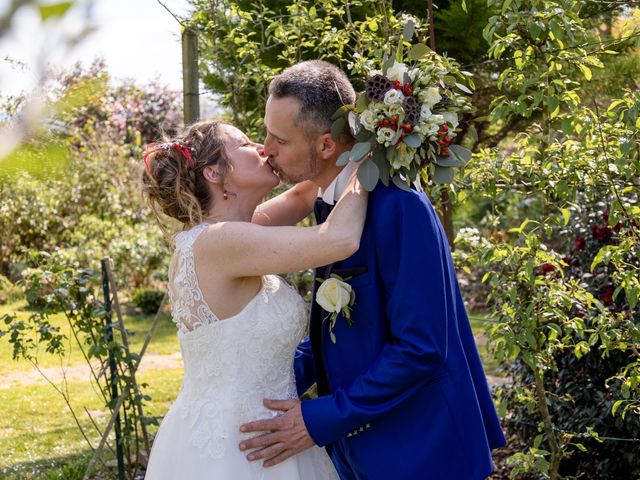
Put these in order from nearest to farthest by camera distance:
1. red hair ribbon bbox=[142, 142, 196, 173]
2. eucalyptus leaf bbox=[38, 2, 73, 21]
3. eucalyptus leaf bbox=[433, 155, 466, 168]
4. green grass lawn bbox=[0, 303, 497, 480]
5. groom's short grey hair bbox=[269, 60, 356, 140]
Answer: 1. eucalyptus leaf bbox=[38, 2, 73, 21]
2. eucalyptus leaf bbox=[433, 155, 466, 168]
3. groom's short grey hair bbox=[269, 60, 356, 140]
4. red hair ribbon bbox=[142, 142, 196, 173]
5. green grass lawn bbox=[0, 303, 497, 480]

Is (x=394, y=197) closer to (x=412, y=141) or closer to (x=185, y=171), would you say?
(x=412, y=141)

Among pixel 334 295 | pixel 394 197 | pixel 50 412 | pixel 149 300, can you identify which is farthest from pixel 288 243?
pixel 149 300

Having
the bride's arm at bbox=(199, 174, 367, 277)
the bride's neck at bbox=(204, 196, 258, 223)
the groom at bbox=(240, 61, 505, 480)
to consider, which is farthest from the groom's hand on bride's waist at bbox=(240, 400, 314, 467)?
the bride's neck at bbox=(204, 196, 258, 223)

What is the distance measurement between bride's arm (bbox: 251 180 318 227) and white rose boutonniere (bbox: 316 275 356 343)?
677 mm

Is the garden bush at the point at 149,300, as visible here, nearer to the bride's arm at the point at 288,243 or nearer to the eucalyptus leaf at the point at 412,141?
the bride's arm at the point at 288,243

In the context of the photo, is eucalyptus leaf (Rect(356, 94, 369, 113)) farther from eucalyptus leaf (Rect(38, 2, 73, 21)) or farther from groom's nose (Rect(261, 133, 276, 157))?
eucalyptus leaf (Rect(38, 2, 73, 21))

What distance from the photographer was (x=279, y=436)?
233cm

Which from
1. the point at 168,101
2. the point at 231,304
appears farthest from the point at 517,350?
the point at 168,101

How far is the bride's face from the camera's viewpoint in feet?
8.20

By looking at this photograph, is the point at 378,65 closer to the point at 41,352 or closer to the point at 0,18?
the point at 0,18

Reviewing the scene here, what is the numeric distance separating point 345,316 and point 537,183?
1193 mm

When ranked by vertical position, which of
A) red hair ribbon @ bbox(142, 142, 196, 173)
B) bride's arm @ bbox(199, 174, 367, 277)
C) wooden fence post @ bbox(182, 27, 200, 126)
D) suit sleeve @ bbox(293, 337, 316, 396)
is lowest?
suit sleeve @ bbox(293, 337, 316, 396)

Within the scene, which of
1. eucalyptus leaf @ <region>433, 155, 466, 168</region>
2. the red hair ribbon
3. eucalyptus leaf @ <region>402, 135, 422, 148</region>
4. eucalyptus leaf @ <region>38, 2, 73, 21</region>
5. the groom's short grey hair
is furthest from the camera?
the red hair ribbon

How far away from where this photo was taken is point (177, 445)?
250 centimetres
